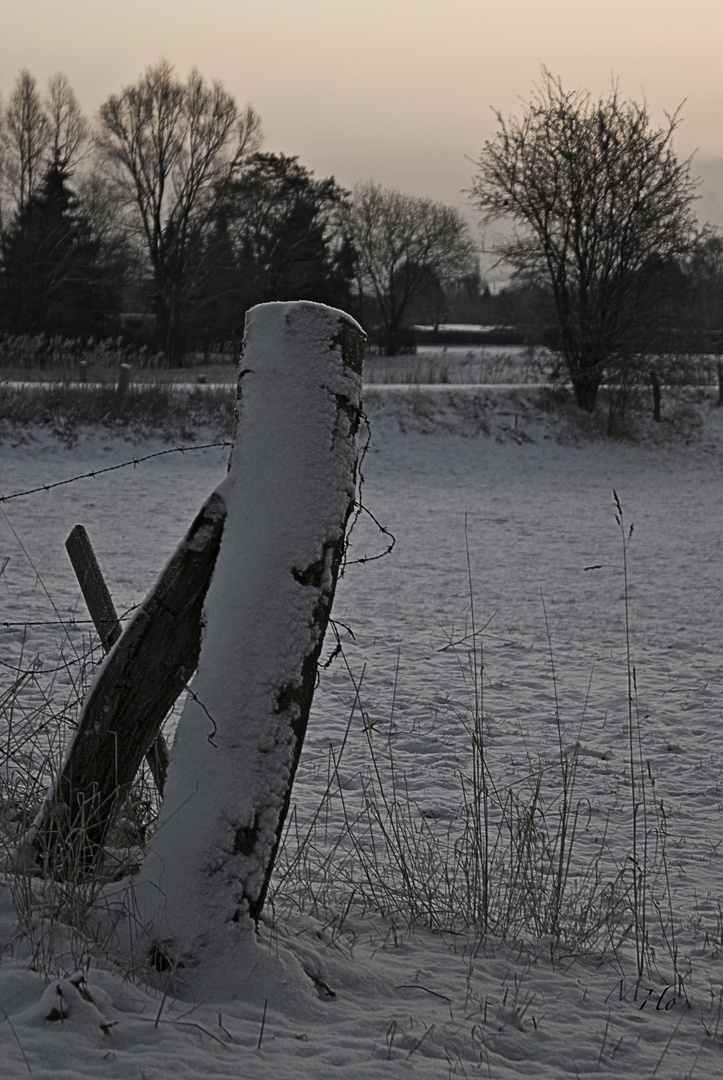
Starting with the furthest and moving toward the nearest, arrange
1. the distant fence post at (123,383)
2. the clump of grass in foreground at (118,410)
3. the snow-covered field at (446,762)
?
the distant fence post at (123,383) → the clump of grass in foreground at (118,410) → the snow-covered field at (446,762)

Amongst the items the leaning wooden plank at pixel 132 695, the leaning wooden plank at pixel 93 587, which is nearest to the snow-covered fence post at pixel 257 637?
the leaning wooden plank at pixel 132 695

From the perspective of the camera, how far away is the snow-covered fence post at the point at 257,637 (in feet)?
7.07

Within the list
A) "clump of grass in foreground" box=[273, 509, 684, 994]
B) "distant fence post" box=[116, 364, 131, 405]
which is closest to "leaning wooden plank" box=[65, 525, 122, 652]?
"clump of grass in foreground" box=[273, 509, 684, 994]

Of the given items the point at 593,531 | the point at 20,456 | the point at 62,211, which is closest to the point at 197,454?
the point at 20,456

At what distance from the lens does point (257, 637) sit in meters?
2.21

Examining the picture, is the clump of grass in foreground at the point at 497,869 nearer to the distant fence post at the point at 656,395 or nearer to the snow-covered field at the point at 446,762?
the snow-covered field at the point at 446,762

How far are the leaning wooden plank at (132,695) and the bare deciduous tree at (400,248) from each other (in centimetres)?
4780

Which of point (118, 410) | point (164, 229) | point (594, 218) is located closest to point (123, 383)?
point (118, 410)

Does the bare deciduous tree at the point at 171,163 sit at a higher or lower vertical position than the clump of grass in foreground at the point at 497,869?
higher

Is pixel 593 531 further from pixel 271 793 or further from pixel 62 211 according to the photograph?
pixel 62 211

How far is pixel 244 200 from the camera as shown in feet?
133

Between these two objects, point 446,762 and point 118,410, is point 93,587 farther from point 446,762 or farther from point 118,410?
point 118,410

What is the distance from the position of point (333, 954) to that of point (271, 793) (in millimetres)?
593

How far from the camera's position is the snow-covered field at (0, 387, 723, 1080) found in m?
2.04
